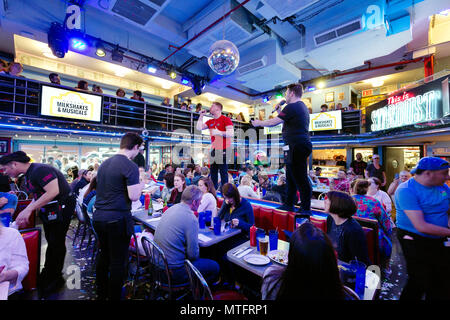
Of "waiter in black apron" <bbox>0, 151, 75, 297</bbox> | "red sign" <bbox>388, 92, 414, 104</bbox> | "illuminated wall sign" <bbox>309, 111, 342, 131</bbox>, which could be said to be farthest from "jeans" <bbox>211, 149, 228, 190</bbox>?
"illuminated wall sign" <bbox>309, 111, 342, 131</bbox>

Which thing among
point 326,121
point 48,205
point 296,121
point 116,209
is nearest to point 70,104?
point 48,205

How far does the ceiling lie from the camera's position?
4.45m

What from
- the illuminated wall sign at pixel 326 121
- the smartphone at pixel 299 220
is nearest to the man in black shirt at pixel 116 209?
the smartphone at pixel 299 220

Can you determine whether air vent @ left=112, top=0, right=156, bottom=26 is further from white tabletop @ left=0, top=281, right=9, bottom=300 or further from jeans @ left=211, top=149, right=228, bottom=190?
white tabletop @ left=0, top=281, right=9, bottom=300

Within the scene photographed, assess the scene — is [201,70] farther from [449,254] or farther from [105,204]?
[449,254]

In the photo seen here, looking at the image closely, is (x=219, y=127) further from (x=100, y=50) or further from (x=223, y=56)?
(x=100, y=50)

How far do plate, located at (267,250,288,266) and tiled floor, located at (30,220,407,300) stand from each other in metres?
1.77

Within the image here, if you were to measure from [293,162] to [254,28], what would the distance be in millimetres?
4786

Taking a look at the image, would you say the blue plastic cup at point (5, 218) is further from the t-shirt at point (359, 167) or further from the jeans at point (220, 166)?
the t-shirt at point (359, 167)

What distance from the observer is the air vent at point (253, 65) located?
255 inches

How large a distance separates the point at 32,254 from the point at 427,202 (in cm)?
422

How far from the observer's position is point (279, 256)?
1.86 metres

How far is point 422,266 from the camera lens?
1834 millimetres
